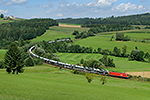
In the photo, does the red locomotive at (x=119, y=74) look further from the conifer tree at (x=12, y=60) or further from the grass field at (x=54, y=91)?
the conifer tree at (x=12, y=60)

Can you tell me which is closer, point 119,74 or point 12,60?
point 12,60

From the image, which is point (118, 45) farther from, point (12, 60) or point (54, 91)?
point (54, 91)

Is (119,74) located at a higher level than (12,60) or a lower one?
lower

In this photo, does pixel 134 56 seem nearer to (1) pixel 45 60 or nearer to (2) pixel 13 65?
(1) pixel 45 60

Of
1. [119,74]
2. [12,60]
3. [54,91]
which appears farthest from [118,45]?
[54,91]

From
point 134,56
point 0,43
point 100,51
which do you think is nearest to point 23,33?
point 0,43

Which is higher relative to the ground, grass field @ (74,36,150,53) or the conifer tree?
the conifer tree

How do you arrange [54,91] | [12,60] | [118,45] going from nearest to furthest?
[54,91] → [12,60] → [118,45]

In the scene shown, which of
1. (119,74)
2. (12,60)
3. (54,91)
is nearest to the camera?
(54,91)

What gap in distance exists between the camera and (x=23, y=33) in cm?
19850

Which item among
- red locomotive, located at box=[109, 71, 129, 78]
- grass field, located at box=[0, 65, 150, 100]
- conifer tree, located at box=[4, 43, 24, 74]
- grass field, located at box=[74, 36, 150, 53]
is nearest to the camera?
grass field, located at box=[0, 65, 150, 100]

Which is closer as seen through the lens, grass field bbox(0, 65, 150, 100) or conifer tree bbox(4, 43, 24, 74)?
grass field bbox(0, 65, 150, 100)

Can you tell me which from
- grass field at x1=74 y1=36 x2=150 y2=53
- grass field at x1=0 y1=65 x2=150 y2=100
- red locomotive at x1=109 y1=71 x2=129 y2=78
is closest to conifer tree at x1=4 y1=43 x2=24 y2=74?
grass field at x1=0 y1=65 x2=150 y2=100

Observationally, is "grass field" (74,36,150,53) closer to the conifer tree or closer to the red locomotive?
the red locomotive
